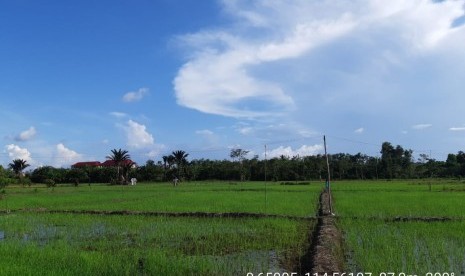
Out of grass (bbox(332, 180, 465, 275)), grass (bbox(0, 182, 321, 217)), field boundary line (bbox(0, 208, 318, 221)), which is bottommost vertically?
grass (bbox(332, 180, 465, 275))

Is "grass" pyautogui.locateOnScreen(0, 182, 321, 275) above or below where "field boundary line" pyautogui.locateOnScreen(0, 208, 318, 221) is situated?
below

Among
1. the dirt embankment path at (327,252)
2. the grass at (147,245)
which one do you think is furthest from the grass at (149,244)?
the dirt embankment path at (327,252)

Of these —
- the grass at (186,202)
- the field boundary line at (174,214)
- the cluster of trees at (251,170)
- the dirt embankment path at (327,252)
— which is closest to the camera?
the dirt embankment path at (327,252)

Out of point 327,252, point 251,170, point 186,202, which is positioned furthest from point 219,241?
point 251,170

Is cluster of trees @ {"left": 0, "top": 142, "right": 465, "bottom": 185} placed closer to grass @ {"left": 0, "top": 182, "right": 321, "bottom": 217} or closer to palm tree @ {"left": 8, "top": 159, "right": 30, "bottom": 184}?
palm tree @ {"left": 8, "top": 159, "right": 30, "bottom": 184}

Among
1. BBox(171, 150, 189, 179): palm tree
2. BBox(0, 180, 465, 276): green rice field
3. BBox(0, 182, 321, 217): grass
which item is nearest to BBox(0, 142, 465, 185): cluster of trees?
BBox(171, 150, 189, 179): palm tree

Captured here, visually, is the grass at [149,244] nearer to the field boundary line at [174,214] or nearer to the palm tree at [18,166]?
the field boundary line at [174,214]

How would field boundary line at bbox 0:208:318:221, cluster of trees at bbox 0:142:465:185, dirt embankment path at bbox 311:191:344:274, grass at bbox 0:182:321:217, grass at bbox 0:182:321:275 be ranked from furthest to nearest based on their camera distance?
cluster of trees at bbox 0:142:465:185 → grass at bbox 0:182:321:217 → field boundary line at bbox 0:208:318:221 → grass at bbox 0:182:321:275 → dirt embankment path at bbox 311:191:344:274

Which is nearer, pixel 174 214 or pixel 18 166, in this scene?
pixel 174 214

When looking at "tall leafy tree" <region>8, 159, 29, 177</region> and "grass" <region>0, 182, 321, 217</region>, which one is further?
"tall leafy tree" <region>8, 159, 29, 177</region>

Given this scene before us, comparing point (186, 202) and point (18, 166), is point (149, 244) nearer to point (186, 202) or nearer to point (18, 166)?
point (186, 202)

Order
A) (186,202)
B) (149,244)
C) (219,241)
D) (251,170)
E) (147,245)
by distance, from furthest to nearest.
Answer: (251,170), (186,202), (219,241), (149,244), (147,245)

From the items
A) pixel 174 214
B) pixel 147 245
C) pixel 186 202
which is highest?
pixel 186 202

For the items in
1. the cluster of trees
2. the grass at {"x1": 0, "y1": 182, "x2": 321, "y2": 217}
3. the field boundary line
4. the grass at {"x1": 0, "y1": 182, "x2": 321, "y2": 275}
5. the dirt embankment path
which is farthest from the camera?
the cluster of trees
